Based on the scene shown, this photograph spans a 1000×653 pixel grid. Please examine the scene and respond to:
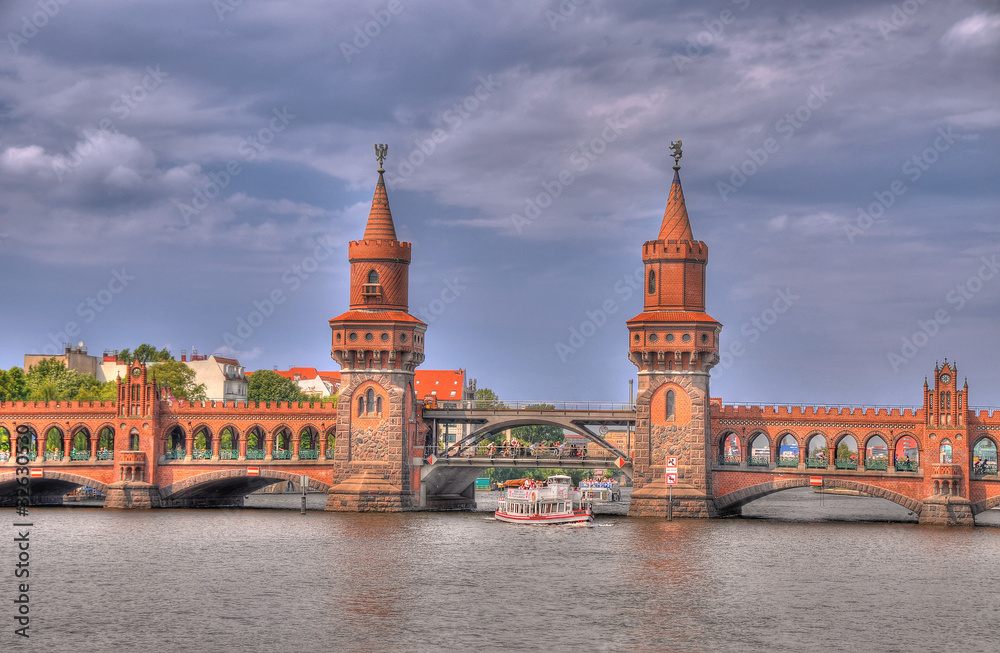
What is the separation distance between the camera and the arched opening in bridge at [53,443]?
103 metres

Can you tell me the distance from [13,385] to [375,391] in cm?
5016

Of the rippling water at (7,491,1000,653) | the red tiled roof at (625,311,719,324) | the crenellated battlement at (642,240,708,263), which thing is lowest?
the rippling water at (7,491,1000,653)

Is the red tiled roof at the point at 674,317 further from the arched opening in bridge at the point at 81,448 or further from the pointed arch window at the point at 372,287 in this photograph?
the arched opening in bridge at the point at 81,448

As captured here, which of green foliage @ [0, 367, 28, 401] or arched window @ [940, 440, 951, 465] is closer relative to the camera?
arched window @ [940, 440, 951, 465]

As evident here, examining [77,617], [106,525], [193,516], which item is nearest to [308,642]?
[77,617]

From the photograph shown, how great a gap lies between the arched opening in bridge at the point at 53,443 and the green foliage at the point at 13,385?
72.2 ft

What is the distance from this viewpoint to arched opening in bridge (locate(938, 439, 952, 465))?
89.1 metres

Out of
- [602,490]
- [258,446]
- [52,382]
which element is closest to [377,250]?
[258,446]

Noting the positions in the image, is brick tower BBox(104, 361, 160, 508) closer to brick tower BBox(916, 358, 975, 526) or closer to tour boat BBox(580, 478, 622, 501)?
brick tower BBox(916, 358, 975, 526)

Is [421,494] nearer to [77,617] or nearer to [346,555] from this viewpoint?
[346,555]

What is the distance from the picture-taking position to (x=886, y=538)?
274 ft

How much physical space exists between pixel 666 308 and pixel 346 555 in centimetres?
3394

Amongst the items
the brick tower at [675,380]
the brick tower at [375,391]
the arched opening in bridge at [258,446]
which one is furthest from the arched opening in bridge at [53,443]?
the brick tower at [675,380]

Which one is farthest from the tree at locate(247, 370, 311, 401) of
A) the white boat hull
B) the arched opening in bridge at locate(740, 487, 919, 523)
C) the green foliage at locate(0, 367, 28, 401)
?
the white boat hull
